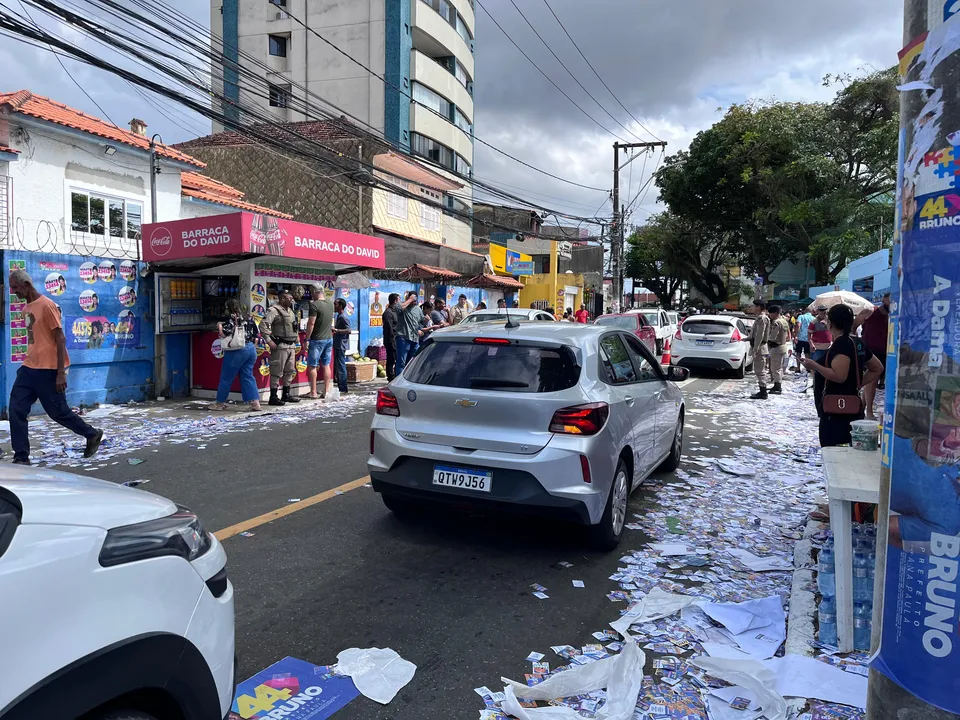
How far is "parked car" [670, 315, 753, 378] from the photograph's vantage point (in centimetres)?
1725

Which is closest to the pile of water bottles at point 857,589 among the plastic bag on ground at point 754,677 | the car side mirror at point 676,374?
Answer: the plastic bag on ground at point 754,677

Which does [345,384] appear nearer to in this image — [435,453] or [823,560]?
[435,453]

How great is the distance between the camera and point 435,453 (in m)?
4.70

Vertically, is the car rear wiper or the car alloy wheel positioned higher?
the car rear wiper

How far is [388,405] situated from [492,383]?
0.85m

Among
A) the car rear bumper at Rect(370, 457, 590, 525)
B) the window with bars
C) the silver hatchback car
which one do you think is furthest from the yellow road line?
the window with bars

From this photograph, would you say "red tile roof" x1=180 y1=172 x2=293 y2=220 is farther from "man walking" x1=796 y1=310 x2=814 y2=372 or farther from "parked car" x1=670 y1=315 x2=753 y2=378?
"man walking" x1=796 y1=310 x2=814 y2=372

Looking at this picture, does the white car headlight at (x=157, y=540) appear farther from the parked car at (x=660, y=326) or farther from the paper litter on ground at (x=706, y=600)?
the parked car at (x=660, y=326)

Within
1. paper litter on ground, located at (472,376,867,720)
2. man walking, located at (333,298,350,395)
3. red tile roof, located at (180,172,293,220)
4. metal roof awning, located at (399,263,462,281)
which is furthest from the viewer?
metal roof awning, located at (399,263,462,281)

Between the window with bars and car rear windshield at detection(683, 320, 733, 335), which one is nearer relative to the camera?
the window with bars

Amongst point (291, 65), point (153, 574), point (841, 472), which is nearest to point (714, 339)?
point (841, 472)

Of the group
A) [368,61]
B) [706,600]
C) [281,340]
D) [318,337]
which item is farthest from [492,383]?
[368,61]

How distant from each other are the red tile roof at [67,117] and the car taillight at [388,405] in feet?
33.9

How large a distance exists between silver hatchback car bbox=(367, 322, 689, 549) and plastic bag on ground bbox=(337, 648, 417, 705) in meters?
1.38
